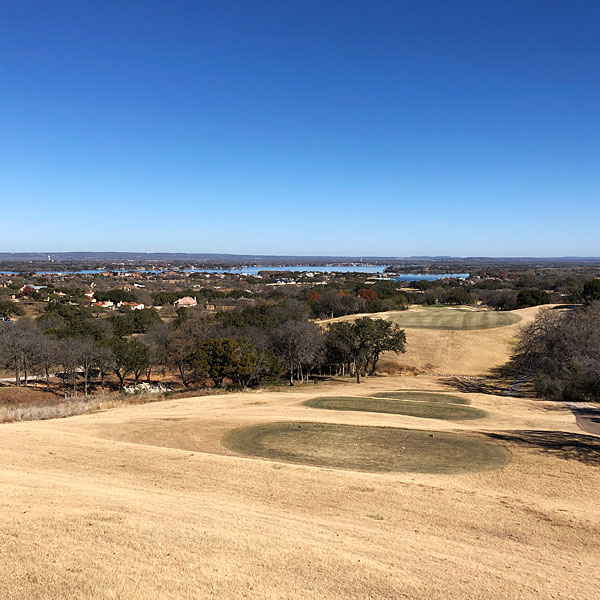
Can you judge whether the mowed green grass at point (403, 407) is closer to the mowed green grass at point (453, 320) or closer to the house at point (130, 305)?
the mowed green grass at point (453, 320)

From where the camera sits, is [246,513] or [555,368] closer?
[246,513]

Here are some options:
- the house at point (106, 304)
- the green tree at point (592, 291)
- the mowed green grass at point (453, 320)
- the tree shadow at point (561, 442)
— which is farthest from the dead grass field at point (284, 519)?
the house at point (106, 304)

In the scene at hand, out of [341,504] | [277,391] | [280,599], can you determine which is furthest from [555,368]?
[280,599]

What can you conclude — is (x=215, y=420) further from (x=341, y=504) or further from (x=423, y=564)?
(x=423, y=564)

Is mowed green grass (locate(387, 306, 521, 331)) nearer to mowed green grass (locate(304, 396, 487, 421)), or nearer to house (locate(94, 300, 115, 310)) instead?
mowed green grass (locate(304, 396, 487, 421))

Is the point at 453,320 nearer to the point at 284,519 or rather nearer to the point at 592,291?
the point at 592,291

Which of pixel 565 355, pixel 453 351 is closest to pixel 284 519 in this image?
pixel 565 355
